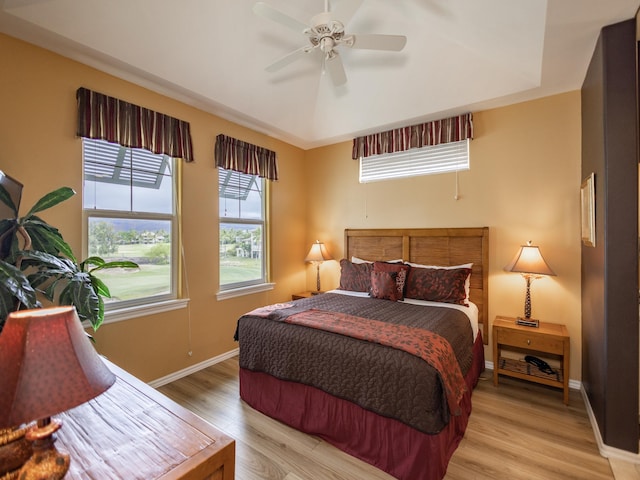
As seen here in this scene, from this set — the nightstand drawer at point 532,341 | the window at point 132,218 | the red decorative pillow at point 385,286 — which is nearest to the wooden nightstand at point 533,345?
the nightstand drawer at point 532,341

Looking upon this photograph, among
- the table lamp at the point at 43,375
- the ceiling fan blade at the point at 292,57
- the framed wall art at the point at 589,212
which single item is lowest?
the table lamp at the point at 43,375

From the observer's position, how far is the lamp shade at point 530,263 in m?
2.70

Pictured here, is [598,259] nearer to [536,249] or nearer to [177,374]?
[536,249]

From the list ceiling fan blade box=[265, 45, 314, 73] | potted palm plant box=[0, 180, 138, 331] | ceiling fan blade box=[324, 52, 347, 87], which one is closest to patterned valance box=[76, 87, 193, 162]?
potted palm plant box=[0, 180, 138, 331]

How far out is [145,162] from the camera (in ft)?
9.31

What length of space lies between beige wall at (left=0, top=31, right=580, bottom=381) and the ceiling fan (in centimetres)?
160

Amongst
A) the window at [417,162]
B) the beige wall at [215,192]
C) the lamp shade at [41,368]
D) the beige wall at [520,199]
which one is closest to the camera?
the lamp shade at [41,368]

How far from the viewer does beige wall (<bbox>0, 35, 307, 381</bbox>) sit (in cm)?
212

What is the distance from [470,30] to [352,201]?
2.24 meters

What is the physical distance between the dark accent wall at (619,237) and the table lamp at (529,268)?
0.66 m

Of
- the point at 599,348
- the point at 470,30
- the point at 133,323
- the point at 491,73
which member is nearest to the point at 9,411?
the point at 133,323

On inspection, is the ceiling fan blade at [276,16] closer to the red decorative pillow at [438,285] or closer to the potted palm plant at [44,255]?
the potted palm plant at [44,255]

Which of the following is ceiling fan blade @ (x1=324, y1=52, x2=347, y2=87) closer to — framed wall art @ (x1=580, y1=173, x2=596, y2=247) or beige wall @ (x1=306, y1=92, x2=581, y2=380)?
beige wall @ (x1=306, y1=92, x2=581, y2=380)

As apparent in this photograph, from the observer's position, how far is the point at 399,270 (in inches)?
126
